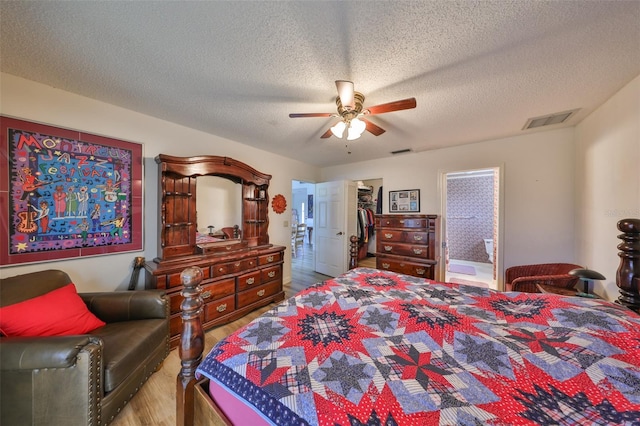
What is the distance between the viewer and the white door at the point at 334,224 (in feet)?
13.8

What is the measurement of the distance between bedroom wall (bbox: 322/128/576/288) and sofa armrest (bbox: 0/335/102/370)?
159 inches

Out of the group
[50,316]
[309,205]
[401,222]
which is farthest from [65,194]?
[309,205]

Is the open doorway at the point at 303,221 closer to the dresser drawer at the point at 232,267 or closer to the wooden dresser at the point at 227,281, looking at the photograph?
the wooden dresser at the point at 227,281

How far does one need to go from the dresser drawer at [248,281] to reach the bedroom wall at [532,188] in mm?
2965

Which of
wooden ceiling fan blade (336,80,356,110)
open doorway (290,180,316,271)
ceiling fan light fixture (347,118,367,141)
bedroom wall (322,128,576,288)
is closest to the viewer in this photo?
wooden ceiling fan blade (336,80,356,110)

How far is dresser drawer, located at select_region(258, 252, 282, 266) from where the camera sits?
2.93 m

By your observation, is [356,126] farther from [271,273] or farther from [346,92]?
[271,273]

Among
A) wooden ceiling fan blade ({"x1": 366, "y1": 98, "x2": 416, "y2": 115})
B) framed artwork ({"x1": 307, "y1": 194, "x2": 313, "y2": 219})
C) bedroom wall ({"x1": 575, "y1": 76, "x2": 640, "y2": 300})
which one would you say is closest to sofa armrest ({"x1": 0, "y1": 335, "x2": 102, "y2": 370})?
wooden ceiling fan blade ({"x1": 366, "y1": 98, "x2": 416, "y2": 115})

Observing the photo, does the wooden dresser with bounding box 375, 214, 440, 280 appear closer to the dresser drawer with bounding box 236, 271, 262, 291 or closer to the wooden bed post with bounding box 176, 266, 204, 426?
the dresser drawer with bounding box 236, 271, 262, 291

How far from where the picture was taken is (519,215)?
286 centimetres

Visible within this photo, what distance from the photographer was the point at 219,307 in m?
2.44

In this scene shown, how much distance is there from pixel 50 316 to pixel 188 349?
1.22 metres

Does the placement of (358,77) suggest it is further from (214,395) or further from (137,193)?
(137,193)

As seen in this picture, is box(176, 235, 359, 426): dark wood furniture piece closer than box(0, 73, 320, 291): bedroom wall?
Yes
